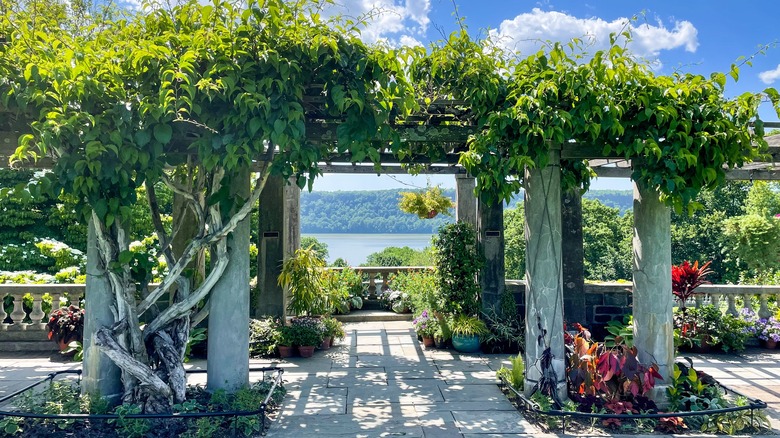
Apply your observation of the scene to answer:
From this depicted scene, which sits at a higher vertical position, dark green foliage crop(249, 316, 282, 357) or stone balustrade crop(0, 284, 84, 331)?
stone balustrade crop(0, 284, 84, 331)

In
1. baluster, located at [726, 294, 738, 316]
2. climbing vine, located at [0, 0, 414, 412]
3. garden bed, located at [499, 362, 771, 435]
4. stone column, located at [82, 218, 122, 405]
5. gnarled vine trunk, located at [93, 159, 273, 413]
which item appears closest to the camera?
climbing vine, located at [0, 0, 414, 412]

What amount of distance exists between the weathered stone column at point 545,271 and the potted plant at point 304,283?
338cm

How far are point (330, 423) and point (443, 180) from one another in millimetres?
4265

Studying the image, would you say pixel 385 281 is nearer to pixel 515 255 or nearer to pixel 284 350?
pixel 284 350

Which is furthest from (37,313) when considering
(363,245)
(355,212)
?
(363,245)

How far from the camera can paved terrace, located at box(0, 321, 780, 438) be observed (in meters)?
3.78

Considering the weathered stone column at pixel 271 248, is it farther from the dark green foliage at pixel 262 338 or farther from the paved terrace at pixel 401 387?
the paved terrace at pixel 401 387

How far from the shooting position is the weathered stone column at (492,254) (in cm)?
682

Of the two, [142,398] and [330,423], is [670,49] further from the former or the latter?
[142,398]

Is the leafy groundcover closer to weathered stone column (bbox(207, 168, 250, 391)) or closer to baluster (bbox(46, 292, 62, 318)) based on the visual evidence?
weathered stone column (bbox(207, 168, 250, 391))

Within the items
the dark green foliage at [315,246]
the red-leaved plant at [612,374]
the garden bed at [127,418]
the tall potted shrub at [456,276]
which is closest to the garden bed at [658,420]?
the red-leaved plant at [612,374]

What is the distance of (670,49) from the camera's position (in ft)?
12.8

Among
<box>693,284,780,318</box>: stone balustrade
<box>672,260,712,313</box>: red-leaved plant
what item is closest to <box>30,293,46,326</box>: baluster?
<box>672,260,712,313</box>: red-leaved plant

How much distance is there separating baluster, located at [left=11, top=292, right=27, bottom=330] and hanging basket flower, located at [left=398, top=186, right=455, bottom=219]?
5250 mm
